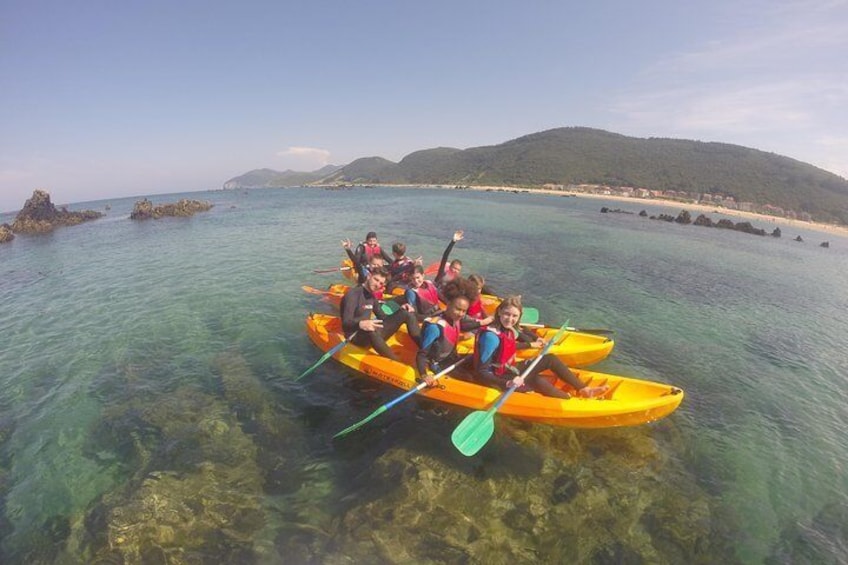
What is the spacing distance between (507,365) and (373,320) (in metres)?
2.86

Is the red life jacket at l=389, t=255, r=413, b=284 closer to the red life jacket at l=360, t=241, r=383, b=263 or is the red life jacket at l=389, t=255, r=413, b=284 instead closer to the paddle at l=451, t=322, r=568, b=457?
the red life jacket at l=360, t=241, r=383, b=263

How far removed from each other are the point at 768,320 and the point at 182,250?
29.6 meters

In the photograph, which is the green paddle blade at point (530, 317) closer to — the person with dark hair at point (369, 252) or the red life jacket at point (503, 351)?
the red life jacket at point (503, 351)

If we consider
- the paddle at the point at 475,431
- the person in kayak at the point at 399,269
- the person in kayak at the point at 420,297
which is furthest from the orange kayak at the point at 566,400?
the person in kayak at the point at 399,269

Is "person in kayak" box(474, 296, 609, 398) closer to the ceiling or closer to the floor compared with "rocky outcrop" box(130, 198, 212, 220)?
closer to the floor

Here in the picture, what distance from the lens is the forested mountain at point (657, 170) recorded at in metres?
90.1

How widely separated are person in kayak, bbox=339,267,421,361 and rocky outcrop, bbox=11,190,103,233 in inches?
1878

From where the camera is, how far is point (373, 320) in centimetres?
799

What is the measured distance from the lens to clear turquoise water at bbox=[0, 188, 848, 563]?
4848 millimetres

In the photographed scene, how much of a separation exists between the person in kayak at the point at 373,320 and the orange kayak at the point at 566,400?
326mm

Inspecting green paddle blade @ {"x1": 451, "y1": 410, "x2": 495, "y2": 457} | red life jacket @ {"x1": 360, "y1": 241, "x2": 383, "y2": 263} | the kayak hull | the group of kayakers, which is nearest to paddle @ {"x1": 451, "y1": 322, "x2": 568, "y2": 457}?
green paddle blade @ {"x1": 451, "y1": 410, "x2": 495, "y2": 457}

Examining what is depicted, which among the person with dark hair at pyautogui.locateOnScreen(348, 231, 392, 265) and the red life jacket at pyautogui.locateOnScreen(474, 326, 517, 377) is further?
the person with dark hair at pyautogui.locateOnScreen(348, 231, 392, 265)

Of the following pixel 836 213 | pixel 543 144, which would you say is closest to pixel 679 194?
pixel 836 213

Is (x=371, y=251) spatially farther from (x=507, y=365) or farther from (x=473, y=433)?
(x=473, y=433)
